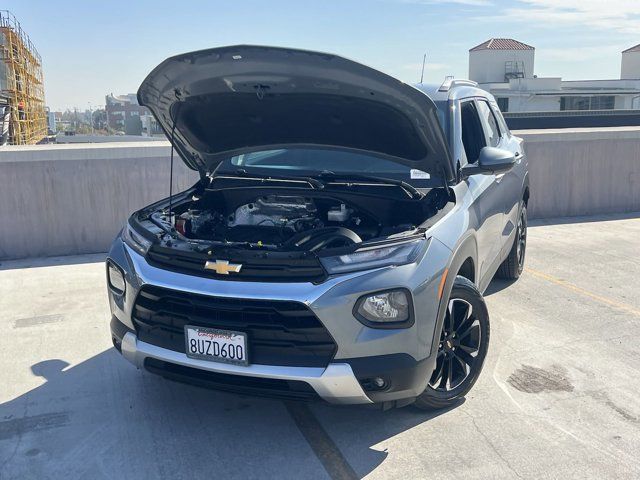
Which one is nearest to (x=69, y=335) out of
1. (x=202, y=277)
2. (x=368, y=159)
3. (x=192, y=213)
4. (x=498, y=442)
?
(x=192, y=213)

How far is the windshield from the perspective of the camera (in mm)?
4223

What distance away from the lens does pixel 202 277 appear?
3.18 metres

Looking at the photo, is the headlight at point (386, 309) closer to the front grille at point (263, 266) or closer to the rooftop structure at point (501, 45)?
the front grille at point (263, 266)

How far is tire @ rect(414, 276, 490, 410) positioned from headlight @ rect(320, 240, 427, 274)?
534 mm

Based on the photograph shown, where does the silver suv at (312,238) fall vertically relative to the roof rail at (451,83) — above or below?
below

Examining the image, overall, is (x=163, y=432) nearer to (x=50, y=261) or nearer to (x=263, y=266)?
(x=263, y=266)

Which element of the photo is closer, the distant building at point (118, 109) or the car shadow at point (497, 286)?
the car shadow at point (497, 286)

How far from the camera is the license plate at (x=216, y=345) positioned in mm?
3074

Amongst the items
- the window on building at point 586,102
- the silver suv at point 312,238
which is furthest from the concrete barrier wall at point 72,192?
the window on building at point 586,102

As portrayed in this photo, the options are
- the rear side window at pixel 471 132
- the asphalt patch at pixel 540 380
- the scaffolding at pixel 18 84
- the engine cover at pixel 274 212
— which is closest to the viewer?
the asphalt patch at pixel 540 380

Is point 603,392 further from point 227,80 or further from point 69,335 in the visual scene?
point 69,335

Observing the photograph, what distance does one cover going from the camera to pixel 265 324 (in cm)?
306

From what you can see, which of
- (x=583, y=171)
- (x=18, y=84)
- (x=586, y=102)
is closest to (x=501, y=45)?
(x=586, y=102)

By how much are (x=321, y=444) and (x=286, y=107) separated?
79.9 inches
